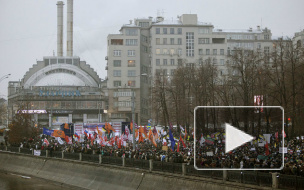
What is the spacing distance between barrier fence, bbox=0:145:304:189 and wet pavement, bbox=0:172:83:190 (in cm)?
298

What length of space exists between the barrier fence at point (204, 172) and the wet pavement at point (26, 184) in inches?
117

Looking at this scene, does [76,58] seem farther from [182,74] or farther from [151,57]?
[182,74]

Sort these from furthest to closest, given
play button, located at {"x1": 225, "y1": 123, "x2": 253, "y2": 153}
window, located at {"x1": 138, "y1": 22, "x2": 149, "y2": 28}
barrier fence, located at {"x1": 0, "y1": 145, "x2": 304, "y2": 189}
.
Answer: window, located at {"x1": 138, "y1": 22, "x2": 149, "y2": 28}
barrier fence, located at {"x1": 0, "y1": 145, "x2": 304, "y2": 189}
play button, located at {"x1": 225, "y1": 123, "x2": 253, "y2": 153}

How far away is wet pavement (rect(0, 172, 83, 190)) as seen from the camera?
4277 centimetres

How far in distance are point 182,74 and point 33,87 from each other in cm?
8478

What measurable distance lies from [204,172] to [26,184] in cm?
2250

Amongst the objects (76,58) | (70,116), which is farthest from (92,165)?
(76,58)

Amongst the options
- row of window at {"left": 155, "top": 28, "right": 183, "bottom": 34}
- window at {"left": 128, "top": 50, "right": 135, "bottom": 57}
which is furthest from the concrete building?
row of window at {"left": 155, "top": 28, "right": 183, "bottom": 34}

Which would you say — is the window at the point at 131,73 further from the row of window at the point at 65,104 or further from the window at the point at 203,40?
the window at the point at 203,40

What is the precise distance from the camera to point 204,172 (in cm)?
2902

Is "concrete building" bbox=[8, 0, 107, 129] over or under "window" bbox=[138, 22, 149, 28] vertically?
under

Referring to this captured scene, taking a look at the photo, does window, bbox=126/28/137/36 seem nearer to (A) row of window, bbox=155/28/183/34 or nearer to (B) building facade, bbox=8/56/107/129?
(A) row of window, bbox=155/28/183/34

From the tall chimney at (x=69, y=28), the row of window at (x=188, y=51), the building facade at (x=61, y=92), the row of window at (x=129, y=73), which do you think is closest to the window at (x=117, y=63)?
the row of window at (x=129, y=73)

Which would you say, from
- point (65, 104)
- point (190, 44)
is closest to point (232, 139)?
point (190, 44)
